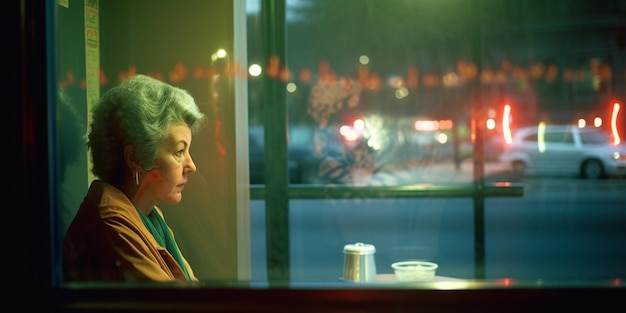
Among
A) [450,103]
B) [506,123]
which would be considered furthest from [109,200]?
[506,123]

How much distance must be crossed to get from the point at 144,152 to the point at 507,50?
3.39 m

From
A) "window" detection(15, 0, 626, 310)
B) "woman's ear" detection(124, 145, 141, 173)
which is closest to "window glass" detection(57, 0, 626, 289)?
"window" detection(15, 0, 626, 310)

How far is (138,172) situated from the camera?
263cm

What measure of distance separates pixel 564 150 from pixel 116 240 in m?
5.18

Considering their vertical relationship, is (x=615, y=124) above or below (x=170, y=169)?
above

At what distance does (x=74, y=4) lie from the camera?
10.1ft

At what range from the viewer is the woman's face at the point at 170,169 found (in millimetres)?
2666

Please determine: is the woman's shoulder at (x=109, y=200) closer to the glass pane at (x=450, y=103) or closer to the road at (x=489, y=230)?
the glass pane at (x=450, y=103)

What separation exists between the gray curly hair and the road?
2.44 m

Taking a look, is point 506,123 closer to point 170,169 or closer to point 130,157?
point 170,169

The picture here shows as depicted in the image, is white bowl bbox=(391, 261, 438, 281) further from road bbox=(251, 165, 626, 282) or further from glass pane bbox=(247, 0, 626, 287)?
road bbox=(251, 165, 626, 282)

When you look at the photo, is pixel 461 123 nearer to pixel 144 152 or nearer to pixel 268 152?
pixel 268 152

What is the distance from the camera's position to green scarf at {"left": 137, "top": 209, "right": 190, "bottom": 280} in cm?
263

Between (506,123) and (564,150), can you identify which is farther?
(564,150)
